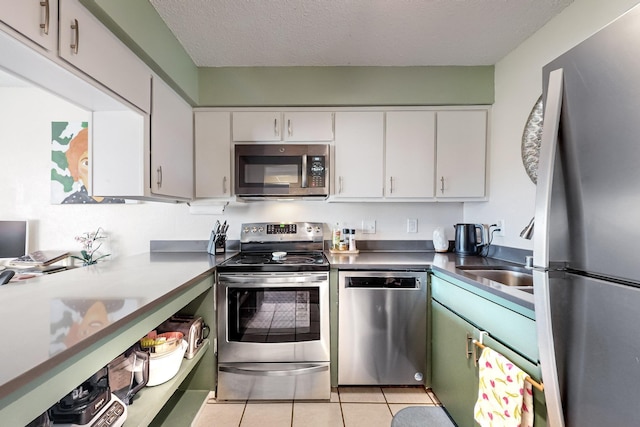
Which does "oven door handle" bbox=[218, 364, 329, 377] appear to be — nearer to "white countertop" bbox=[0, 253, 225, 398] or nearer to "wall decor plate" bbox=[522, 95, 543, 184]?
"white countertop" bbox=[0, 253, 225, 398]

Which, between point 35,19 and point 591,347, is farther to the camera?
point 35,19

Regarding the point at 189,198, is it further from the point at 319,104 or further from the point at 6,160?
the point at 6,160

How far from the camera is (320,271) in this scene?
1.84m

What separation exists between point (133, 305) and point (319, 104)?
180 cm

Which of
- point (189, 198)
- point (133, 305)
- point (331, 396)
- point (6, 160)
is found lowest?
point (331, 396)

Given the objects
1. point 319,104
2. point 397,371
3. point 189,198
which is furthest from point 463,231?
point 189,198

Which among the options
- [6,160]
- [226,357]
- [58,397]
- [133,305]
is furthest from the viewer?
[6,160]

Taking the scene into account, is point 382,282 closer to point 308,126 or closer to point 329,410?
point 329,410

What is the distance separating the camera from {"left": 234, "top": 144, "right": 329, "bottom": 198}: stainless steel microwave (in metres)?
2.13

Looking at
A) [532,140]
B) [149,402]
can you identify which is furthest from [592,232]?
[149,402]

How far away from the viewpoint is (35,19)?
36.9 inches

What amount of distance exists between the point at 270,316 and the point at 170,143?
1335mm

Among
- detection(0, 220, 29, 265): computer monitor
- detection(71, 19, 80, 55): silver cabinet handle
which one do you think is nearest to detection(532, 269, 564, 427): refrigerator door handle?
detection(71, 19, 80, 55): silver cabinet handle

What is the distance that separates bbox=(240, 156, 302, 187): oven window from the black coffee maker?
1384 mm
